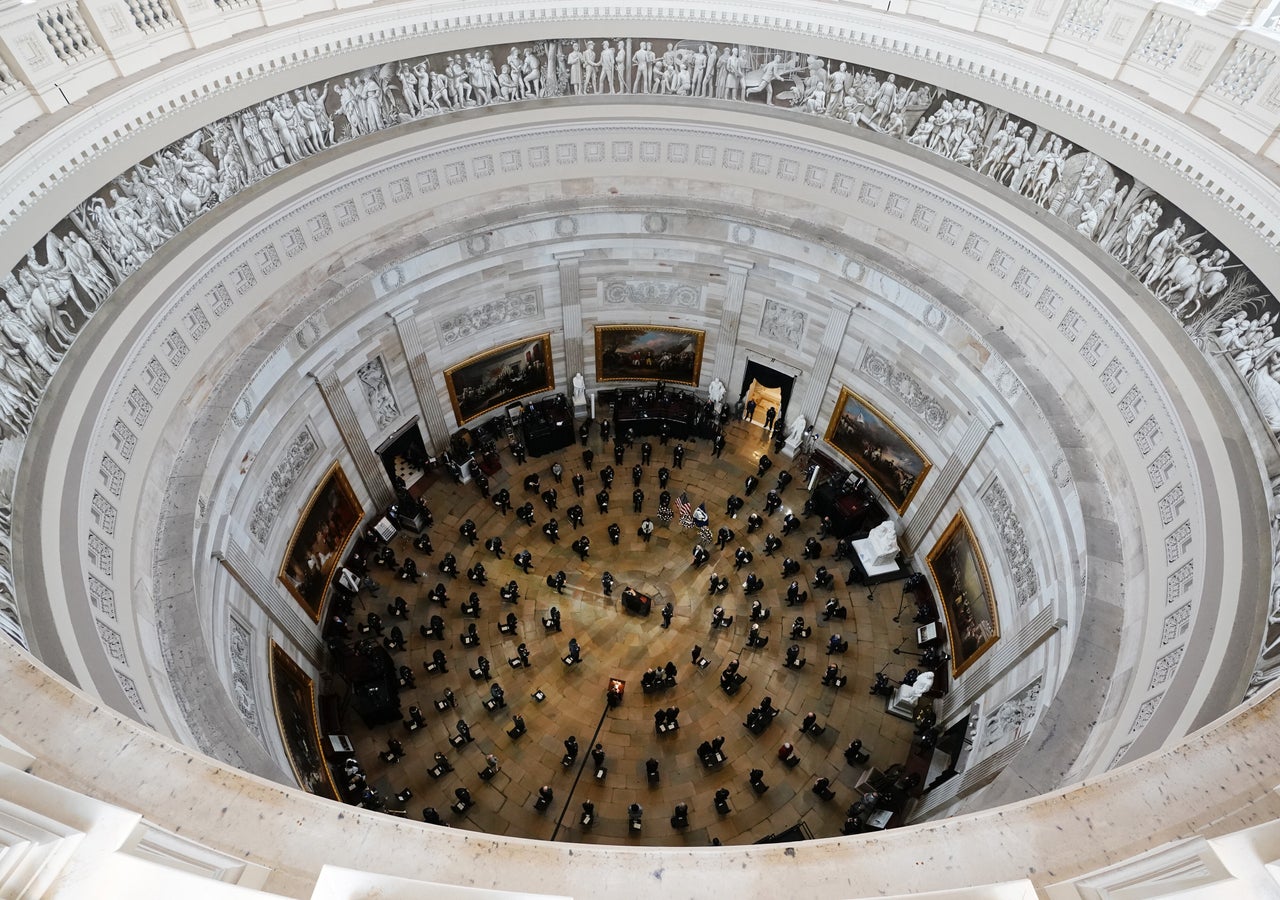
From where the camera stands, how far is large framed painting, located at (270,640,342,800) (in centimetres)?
1304

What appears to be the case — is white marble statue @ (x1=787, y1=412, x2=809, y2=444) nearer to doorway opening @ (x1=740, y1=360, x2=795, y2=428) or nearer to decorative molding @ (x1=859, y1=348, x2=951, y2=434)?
doorway opening @ (x1=740, y1=360, x2=795, y2=428)

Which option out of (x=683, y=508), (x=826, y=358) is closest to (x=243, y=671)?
(x=683, y=508)

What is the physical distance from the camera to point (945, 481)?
16.6 meters

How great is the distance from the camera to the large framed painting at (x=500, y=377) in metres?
19.2

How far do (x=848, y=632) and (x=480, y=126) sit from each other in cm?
1521

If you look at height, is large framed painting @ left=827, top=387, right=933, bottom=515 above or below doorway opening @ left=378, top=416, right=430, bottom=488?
above

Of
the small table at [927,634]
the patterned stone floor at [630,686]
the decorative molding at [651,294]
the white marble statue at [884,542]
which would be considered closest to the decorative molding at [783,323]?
the decorative molding at [651,294]

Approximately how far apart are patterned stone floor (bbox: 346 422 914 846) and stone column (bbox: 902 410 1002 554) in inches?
61.4

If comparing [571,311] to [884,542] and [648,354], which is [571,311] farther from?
[884,542]

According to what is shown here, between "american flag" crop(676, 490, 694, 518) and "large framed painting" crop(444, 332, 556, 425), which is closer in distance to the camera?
"american flag" crop(676, 490, 694, 518)

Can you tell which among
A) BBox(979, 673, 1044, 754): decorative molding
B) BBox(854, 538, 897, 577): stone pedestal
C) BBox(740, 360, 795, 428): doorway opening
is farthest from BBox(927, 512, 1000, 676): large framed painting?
BBox(740, 360, 795, 428): doorway opening

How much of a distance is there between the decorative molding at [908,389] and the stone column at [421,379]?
11.2 m

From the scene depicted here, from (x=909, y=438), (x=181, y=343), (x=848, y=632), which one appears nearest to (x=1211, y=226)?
(x=909, y=438)

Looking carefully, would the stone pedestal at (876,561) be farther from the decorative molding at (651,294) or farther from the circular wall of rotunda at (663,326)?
the decorative molding at (651,294)
